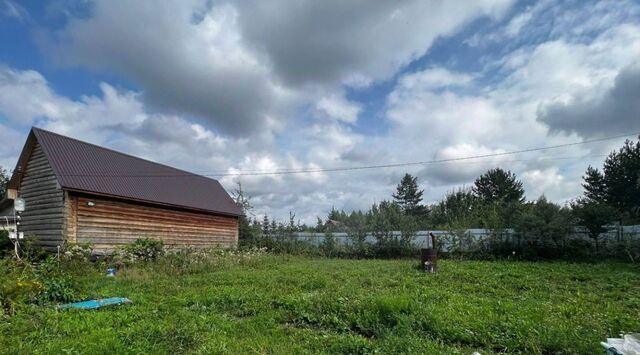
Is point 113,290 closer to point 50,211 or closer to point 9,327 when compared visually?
point 9,327

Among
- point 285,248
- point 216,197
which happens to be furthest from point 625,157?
point 216,197

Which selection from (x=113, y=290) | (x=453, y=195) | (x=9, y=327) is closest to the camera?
(x=9, y=327)

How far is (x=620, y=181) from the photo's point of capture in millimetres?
30141

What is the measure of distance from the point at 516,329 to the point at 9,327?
20.8 feet

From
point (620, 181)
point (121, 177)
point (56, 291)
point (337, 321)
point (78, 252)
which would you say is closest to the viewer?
point (337, 321)

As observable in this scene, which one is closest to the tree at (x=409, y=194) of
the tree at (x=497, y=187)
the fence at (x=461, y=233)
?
the tree at (x=497, y=187)

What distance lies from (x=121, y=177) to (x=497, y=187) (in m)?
37.3

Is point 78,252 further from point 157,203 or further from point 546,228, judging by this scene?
point 546,228

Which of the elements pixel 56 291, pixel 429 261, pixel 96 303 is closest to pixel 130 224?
pixel 56 291

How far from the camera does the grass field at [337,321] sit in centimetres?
419

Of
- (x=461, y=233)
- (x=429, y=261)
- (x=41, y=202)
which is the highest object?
(x=41, y=202)

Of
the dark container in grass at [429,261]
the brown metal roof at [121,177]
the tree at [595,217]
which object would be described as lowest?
the dark container in grass at [429,261]

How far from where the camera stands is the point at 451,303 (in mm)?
5859

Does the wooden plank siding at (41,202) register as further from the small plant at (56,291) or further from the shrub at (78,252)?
the small plant at (56,291)
